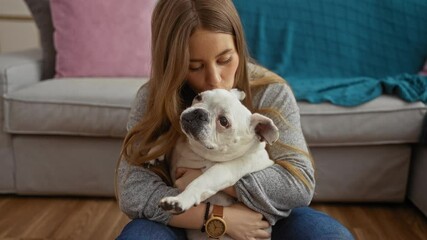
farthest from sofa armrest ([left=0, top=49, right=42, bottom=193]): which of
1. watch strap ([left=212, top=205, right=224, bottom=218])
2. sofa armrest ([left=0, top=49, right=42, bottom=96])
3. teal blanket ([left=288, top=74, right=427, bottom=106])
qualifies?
watch strap ([left=212, top=205, right=224, bottom=218])

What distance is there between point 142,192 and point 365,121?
1.06 metres

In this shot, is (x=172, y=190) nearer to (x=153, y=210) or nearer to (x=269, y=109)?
(x=153, y=210)

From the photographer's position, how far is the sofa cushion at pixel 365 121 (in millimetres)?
1872

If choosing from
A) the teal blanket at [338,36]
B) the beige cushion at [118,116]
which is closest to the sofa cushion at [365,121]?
the beige cushion at [118,116]

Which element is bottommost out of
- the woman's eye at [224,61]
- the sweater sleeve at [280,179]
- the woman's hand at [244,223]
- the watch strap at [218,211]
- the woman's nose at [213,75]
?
the woman's hand at [244,223]

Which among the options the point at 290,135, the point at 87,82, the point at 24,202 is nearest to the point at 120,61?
the point at 87,82

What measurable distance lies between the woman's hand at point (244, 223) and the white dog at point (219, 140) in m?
0.09

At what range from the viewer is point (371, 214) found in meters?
1.98

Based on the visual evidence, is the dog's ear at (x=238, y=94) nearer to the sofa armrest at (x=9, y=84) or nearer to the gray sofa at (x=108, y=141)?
the gray sofa at (x=108, y=141)

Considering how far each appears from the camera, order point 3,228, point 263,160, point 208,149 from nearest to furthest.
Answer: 1. point 208,149
2. point 263,160
3. point 3,228

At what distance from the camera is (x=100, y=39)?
2203 millimetres

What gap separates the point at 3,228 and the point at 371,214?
1372mm

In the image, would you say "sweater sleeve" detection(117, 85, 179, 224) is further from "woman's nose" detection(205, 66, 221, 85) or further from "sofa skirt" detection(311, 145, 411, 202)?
"sofa skirt" detection(311, 145, 411, 202)

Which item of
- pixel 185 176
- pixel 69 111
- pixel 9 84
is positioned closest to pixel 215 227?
pixel 185 176
